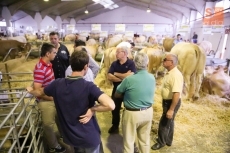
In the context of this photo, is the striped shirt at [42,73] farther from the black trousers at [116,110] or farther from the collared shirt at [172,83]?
the collared shirt at [172,83]

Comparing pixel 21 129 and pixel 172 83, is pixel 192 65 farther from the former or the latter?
pixel 21 129

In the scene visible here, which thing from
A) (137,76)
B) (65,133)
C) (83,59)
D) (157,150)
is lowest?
(157,150)

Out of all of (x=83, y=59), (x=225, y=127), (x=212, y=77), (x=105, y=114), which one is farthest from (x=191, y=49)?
(x=83, y=59)

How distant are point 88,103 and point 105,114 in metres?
2.56

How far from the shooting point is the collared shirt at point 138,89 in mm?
2119

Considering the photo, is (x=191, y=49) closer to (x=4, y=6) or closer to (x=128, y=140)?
(x=128, y=140)

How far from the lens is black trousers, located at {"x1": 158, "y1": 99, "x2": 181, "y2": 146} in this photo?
280cm

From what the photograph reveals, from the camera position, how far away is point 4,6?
1541cm

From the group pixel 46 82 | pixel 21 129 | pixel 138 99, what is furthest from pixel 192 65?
pixel 21 129

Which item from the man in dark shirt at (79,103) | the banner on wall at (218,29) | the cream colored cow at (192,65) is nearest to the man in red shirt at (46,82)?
the man in dark shirt at (79,103)

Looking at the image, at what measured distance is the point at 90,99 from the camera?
5.34ft

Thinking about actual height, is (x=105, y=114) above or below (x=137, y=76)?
below

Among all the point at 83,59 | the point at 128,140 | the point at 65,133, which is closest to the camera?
the point at 83,59

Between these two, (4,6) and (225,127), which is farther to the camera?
(4,6)
